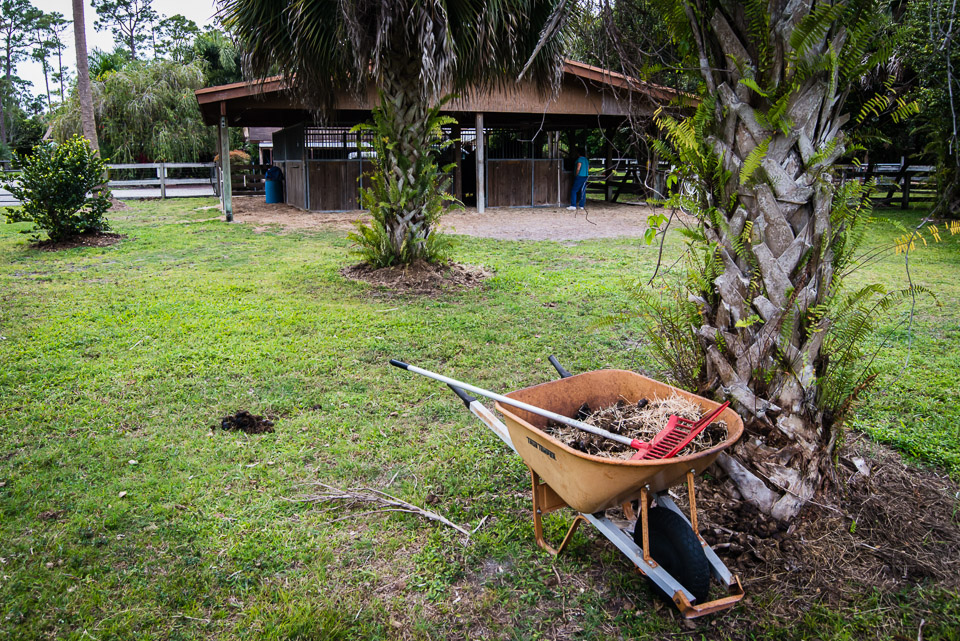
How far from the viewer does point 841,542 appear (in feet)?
9.11

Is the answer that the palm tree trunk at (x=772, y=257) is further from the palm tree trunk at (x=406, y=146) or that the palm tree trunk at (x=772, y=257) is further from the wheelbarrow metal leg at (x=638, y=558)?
the palm tree trunk at (x=406, y=146)

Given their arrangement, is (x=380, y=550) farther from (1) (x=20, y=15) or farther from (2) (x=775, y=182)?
(1) (x=20, y=15)

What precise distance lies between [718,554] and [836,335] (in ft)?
3.74

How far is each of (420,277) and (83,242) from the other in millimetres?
7667

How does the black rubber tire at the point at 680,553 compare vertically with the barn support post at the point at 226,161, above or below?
below

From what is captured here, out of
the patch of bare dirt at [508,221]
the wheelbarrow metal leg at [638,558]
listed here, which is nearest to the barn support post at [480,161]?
the patch of bare dirt at [508,221]

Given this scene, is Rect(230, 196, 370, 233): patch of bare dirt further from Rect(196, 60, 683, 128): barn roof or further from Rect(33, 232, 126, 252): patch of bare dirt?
Rect(33, 232, 126, 252): patch of bare dirt

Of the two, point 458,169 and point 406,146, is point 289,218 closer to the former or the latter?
point 458,169

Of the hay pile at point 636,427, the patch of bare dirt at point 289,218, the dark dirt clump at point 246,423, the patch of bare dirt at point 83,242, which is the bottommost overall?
the dark dirt clump at point 246,423

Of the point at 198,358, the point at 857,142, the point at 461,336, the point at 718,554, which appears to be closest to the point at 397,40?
the point at 461,336

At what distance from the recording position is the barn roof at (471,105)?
1450 centimetres

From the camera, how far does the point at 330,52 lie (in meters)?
8.12

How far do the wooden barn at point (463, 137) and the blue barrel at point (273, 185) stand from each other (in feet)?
1.04

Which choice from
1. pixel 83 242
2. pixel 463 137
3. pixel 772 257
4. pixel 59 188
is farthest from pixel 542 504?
pixel 463 137
